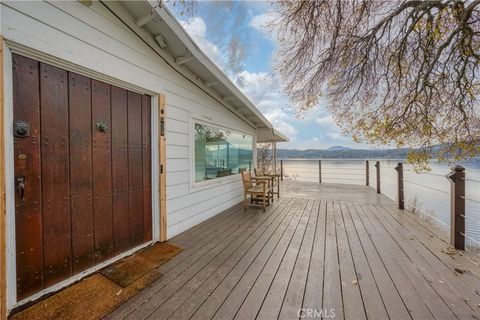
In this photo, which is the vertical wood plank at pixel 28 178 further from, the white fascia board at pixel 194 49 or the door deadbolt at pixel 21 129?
the white fascia board at pixel 194 49

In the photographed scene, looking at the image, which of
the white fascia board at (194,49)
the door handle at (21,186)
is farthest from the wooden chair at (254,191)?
the door handle at (21,186)

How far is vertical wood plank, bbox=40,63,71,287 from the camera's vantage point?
1.53 m

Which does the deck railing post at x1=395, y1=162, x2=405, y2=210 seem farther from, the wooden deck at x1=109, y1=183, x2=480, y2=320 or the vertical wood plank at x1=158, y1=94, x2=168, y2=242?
the vertical wood plank at x1=158, y1=94, x2=168, y2=242

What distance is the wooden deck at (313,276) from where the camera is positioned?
1.39m

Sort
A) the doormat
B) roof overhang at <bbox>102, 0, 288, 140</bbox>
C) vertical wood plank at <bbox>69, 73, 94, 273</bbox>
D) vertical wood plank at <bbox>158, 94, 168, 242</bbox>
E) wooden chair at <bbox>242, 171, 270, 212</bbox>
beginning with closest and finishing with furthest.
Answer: the doormat, vertical wood plank at <bbox>69, 73, 94, 273</bbox>, roof overhang at <bbox>102, 0, 288, 140</bbox>, vertical wood plank at <bbox>158, 94, 168, 242</bbox>, wooden chair at <bbox>242, 171, 270, 212</bbox>

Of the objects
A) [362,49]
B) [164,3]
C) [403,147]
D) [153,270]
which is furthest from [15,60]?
[403,147]

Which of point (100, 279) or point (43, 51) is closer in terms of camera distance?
point (43, 51)

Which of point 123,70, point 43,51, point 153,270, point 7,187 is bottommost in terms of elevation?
point 153,270

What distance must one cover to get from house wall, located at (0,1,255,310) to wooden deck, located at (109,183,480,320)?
61cm

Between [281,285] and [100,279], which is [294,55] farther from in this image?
[100,279]

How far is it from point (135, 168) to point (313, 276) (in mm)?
2266

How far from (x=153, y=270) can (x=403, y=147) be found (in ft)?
16.1

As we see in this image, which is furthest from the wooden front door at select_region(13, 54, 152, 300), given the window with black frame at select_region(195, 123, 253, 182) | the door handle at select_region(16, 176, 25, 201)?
the window with black frame at select_region(195, 123, 253, 182)

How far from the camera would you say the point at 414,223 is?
3.08 metres
